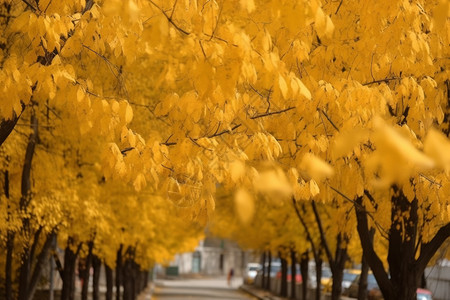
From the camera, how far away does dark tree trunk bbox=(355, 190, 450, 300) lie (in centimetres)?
1288

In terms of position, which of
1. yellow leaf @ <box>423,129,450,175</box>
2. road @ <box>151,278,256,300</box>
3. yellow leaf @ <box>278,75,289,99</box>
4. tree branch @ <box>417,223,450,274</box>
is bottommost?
road @ <box>151,278,256,300</box>

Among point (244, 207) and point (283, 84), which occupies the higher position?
point (283, 84)

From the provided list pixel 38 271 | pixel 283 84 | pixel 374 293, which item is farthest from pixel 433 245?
pixel 374 293

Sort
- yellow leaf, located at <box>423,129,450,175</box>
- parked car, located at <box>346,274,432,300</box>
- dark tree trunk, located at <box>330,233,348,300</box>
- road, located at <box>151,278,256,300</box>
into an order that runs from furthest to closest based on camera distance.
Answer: road, located at <box>151,278,256,300</box> < parked car, located at <box>346,274,432,300</box> < dark tree trunk, located at <box>330,233,348,300</box> < yellow leaf, located at <box>423,129,450,175</box>

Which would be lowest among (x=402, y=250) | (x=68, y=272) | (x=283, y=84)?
(x=68, y=272)

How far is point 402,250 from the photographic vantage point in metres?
13.3

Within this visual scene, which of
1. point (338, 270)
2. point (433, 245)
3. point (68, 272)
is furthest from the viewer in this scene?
point (68, 272)

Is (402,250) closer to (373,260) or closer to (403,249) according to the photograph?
(403,249)

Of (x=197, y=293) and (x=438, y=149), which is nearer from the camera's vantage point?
(x=438, y=149)

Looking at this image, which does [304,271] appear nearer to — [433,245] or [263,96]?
[433,245]

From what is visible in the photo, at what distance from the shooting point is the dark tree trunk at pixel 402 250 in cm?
1288

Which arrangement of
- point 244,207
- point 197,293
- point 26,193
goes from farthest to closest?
point 197,293 < point 26,193 < point 244,207

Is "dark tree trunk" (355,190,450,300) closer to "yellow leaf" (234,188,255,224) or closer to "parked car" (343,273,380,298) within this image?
"yellow leaf" (234,188,255,224)

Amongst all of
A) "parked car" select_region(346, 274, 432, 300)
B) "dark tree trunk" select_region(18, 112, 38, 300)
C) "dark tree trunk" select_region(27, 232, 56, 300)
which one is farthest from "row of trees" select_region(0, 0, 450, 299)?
"parked car" select_region(346, 274, 432, 300)
